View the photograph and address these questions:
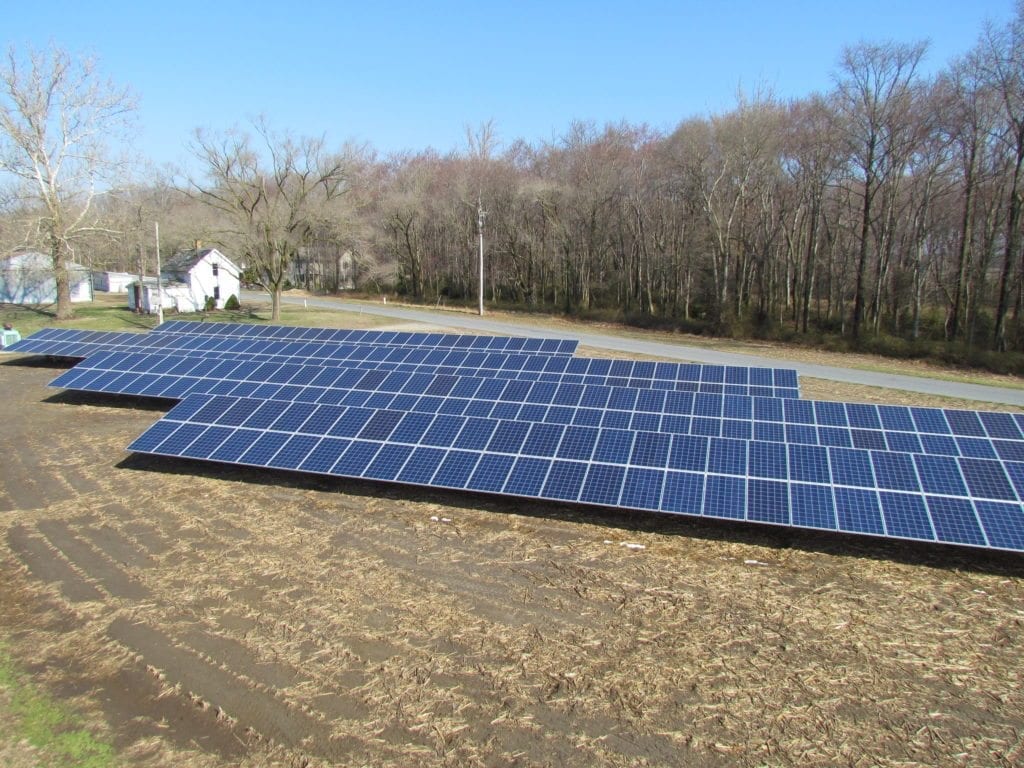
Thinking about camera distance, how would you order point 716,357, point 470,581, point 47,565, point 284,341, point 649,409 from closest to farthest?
point 470,581 < point 47,565 < point 649,409 < point 284,341 < point 716,357

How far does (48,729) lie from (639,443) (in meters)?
7.99

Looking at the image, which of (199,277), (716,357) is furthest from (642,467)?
(199,277)

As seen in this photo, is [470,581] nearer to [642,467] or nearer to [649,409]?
[642,467]

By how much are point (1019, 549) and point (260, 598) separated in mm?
9146

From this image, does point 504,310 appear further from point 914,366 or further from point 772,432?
point 772,432

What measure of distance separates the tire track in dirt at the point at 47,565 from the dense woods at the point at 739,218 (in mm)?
32611

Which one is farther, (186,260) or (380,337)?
(186,260)

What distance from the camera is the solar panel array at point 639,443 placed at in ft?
29.3

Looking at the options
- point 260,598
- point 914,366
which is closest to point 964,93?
point 914,366

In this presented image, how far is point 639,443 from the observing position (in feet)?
34.4

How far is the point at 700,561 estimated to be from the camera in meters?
A: 8.68

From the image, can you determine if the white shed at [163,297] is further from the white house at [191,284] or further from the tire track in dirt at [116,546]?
the tire track in dirt at [116,546]

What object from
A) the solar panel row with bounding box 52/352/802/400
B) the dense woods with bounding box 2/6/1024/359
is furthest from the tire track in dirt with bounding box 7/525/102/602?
the dense woods with bounding box 2/6/1024/359

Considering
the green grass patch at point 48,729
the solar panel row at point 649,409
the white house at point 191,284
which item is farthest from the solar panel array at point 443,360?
the white house at point 191,284
